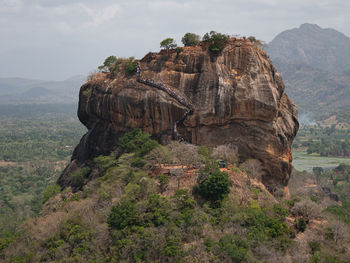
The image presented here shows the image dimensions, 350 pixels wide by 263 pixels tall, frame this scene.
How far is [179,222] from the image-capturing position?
1941 cm

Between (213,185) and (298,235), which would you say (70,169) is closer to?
(213,185)

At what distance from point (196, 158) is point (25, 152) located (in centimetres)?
9671

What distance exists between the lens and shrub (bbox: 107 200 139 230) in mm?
19359

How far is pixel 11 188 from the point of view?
72.2 m

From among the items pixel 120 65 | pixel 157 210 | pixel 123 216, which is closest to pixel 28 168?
pixel 120 65

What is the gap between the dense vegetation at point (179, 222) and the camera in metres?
17.6

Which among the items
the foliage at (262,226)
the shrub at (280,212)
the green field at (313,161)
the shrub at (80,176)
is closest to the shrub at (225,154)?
the shrub at (280,212)

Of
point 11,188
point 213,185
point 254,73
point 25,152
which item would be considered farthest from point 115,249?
point 25,152

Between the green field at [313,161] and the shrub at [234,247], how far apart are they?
234 ft

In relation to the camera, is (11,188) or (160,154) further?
(11,188)

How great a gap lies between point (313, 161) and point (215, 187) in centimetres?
8079

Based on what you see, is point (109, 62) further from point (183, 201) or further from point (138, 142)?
point (183, 201)

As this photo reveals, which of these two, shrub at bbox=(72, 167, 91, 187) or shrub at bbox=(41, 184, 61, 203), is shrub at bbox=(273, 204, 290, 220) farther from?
shrub at bbox=(41, 184, 61, 203)

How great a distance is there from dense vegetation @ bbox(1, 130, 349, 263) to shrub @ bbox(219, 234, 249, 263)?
0.05m
